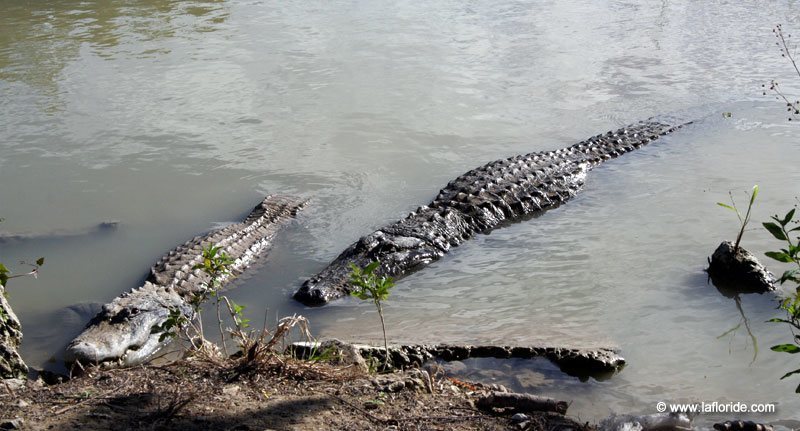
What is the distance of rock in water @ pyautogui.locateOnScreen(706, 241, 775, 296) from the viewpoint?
5.73m

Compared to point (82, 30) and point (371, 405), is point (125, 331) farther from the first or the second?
point (82, 30)

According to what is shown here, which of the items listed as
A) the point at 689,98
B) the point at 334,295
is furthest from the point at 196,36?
the point at 334,295

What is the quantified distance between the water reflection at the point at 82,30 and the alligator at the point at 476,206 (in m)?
6.63

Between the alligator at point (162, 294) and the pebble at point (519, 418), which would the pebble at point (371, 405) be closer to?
the pebble at point (519, 418)

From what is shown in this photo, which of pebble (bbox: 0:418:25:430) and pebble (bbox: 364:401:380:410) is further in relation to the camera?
pebble (bbox: 364:401:380:410)

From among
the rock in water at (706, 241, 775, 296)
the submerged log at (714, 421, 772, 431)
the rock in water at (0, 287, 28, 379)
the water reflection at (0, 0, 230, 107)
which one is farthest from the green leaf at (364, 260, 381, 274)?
the water reflection at (0, 0, 230, 107)

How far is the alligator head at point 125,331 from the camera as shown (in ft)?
16.6

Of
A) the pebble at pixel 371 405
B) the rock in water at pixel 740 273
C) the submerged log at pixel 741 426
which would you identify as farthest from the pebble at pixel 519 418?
Result: the rock in water at pixel 740 273

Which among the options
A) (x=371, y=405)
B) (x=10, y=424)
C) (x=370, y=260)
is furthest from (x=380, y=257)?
(x=10, y=424)

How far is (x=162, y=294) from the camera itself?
19.3 ft

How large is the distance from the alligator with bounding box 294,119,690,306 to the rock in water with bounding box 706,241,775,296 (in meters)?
2.17

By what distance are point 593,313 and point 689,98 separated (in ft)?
19.3

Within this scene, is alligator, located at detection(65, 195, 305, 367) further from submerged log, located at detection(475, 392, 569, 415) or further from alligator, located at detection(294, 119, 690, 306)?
submerged log, located at detection(475, 392, 569, 415)

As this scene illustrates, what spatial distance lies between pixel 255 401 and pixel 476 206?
4.04m
